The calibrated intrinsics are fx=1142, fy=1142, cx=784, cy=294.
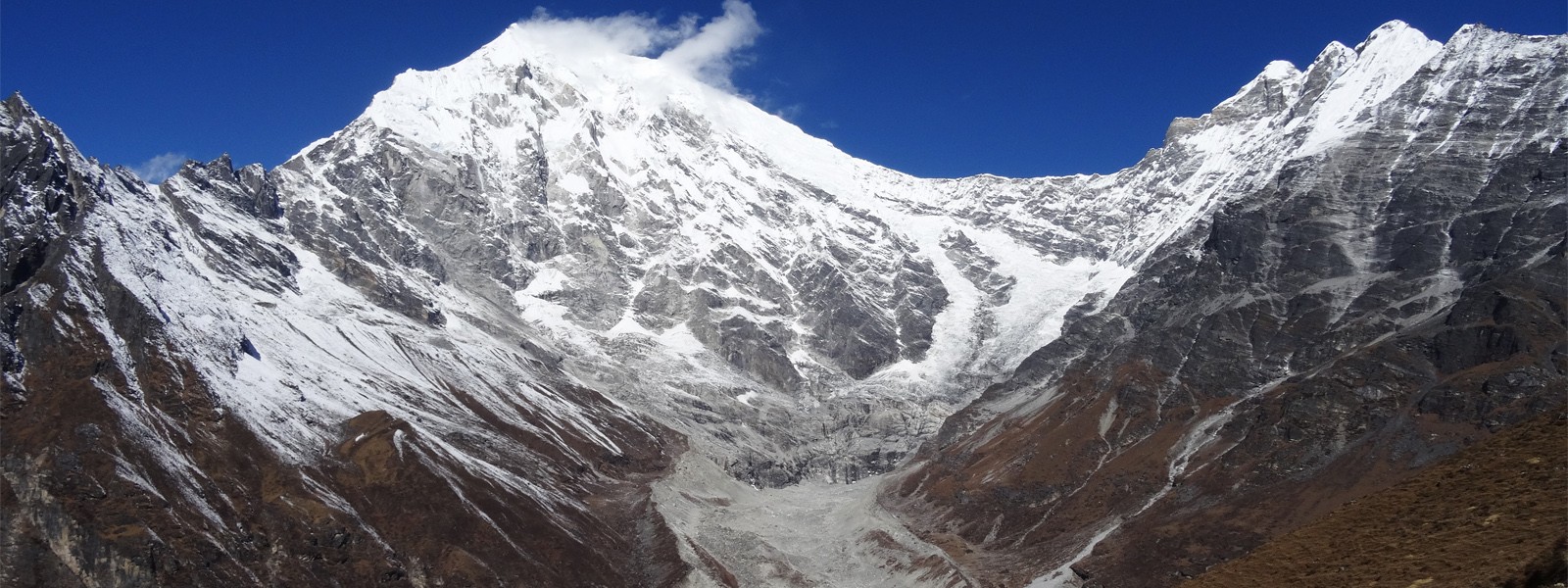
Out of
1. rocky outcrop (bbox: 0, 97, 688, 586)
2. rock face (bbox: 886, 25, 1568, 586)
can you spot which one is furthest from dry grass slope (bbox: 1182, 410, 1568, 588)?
rocky outcrop (bbox: 0, 97, 688, 586)

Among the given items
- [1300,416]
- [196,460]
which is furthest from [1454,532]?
[196,460]

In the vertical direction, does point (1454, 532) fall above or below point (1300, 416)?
below

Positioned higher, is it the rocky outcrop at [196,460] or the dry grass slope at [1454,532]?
the rocky outcrop at [196,460]

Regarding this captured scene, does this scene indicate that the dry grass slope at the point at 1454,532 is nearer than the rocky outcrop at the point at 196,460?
Yes

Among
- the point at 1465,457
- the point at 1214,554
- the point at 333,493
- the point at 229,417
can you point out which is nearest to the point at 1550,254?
the point at 1214,554

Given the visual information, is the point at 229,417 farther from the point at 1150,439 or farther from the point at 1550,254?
the point at 1550,254

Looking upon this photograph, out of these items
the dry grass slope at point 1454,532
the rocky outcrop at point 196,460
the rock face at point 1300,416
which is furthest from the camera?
the rock face at point 1300,416

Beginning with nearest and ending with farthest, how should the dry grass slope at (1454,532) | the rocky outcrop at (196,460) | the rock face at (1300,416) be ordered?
the dry grass slope at (1454,532)
the rocky outcrop at (196,460)
the rock face at (1300,416)

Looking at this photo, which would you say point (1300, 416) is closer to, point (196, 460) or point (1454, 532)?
point (1454, 532)

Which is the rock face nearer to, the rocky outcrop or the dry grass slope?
the rocky outcrop

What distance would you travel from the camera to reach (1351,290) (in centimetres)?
19775

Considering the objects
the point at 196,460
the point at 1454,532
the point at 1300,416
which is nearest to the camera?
the point at 1454,532

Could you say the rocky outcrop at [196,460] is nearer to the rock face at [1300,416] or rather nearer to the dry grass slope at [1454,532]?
the rock face at [1300,416]

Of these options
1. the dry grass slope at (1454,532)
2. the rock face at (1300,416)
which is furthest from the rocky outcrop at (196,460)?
the dry grass slope at (1454,532)
